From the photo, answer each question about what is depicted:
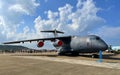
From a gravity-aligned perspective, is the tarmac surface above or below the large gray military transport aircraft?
below

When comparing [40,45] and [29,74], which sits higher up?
[40,45]

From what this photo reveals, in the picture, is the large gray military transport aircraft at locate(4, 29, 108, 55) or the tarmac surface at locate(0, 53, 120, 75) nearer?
the tarmac surface at locate(0, 53, 120, 75)

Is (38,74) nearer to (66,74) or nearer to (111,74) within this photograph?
(66,74)

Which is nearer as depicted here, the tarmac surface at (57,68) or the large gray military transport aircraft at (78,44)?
the tarmac surface at (57,68)

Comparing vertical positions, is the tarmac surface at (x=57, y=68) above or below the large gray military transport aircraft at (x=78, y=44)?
→ below

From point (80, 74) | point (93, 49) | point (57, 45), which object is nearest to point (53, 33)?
point (57, 45)

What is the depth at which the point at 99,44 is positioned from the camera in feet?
90.4

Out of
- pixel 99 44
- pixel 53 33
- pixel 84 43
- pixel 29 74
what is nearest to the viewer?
pixel 29 74

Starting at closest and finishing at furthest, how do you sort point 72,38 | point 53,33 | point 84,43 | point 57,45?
point 84,43
point 72,38
point 57,45
point 53,33

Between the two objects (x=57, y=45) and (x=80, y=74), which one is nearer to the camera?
(x=80, y=74)

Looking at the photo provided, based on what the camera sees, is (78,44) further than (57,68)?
Yes

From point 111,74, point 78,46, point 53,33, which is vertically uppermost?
point 53,33

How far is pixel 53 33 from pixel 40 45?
38.0 ft

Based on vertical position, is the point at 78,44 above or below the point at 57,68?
above
